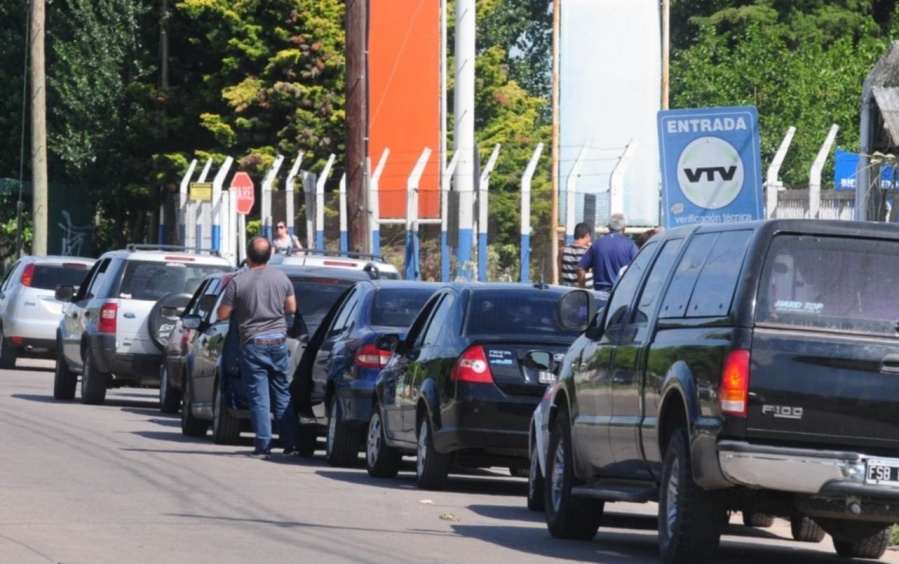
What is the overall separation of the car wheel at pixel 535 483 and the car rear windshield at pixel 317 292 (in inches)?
226

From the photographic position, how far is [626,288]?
11.6 m

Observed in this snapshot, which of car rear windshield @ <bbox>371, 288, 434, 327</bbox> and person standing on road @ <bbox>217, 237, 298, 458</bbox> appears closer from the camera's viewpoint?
car rear windshield @ <bbox>371, 288, 434, 327</bbox>

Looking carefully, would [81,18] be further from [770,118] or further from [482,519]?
[482,519]

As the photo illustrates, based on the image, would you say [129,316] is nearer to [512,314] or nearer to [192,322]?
[192,322]

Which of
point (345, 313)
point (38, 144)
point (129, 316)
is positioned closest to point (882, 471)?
point (345, 313)

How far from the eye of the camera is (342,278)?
19047mm

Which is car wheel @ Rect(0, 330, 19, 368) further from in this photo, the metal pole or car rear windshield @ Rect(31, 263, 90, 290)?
the metal pole

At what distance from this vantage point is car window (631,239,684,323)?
10938mm

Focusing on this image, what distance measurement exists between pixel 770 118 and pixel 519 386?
36.5 metres

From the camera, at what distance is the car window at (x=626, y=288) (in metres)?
11.4

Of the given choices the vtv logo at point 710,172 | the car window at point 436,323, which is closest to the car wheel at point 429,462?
the car window at point 436,323

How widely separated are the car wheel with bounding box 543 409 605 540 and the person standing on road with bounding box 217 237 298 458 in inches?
215

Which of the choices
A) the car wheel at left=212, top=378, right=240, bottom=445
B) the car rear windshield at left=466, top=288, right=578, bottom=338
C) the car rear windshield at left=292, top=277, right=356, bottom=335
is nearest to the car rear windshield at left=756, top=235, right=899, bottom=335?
the car rear windshield at left=466, top=288, right=578, bottom=338

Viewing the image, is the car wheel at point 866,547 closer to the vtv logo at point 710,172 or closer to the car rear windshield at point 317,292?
the vtv logo at point 710,172
